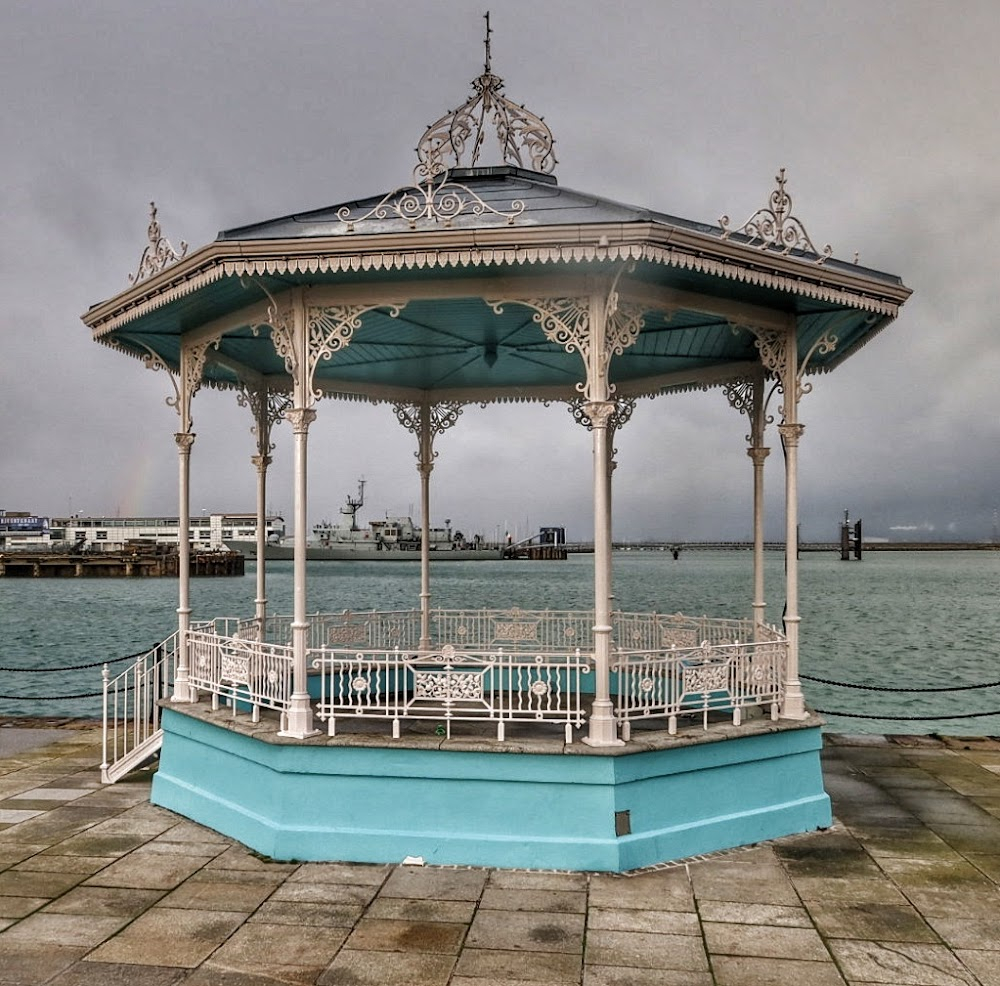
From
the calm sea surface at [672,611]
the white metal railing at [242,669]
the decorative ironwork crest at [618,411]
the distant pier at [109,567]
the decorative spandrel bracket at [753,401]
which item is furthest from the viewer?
the distant pier at [109,567]

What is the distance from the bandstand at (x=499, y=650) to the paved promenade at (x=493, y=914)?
13.6 inches

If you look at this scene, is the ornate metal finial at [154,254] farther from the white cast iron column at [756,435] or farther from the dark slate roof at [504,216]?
the white cast iron column at [756,435]

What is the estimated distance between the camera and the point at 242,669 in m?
8.04

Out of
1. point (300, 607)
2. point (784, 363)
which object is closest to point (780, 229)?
point (784, 363)

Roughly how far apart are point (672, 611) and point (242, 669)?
46615 mm

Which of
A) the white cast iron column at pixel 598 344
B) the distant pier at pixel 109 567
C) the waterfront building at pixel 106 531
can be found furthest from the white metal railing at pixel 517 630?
the waterfront building at pixel 106 531

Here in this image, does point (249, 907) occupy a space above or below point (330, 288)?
below

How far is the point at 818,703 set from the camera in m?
23.5

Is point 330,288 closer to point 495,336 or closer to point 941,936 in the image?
point 495,336

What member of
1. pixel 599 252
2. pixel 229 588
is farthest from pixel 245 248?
pixel 229 588

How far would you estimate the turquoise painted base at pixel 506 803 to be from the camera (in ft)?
22.5

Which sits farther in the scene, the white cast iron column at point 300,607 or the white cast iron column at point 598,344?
the white cast iron column at point 300,607

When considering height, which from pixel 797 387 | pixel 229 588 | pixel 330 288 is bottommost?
pixel 229 588

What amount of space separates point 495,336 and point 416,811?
211 inches
